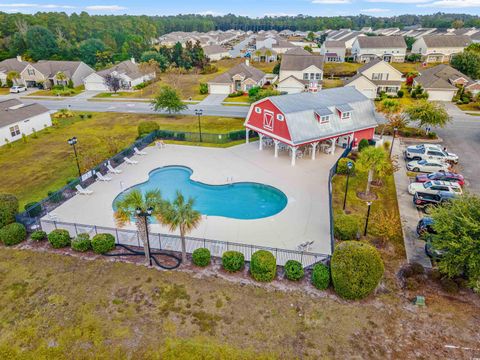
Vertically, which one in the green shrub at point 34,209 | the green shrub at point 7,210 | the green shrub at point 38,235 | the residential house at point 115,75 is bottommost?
the green shrub at point 38,235

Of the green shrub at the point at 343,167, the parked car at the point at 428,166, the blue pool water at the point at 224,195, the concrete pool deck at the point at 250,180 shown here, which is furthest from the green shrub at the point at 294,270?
the parked car at the point at 428,166

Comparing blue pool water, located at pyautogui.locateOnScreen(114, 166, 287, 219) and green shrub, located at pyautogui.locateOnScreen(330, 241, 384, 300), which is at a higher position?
green shrub, located at pyautogui.locateOnScreen(330, 241, 384, 300)

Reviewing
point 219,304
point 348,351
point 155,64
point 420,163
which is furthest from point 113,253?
point 155,64

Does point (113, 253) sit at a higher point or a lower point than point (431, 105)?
lower

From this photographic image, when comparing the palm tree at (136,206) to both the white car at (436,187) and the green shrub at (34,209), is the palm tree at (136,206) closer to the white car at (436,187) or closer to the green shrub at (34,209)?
the green shrub at (34,209)

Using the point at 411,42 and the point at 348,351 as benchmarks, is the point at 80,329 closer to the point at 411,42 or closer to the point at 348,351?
the point at 348,351

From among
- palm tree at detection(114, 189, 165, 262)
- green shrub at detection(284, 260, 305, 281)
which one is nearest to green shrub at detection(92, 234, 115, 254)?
palm tree at detection(114, 189, 165, 262)

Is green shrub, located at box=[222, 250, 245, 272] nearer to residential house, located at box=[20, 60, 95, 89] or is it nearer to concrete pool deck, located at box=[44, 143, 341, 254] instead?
concrete pool deck, located at box=[44, 143, 341, 254]
